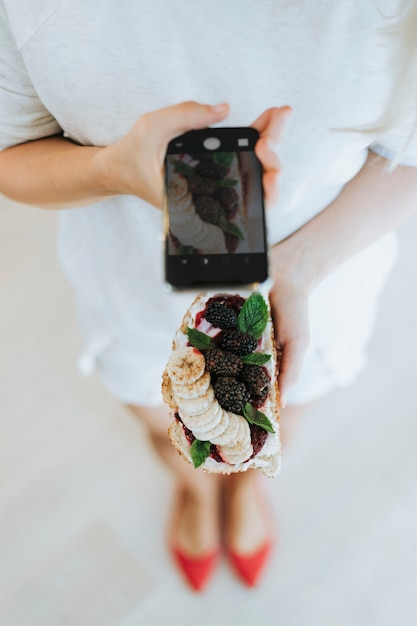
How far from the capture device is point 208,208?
643 millimetres

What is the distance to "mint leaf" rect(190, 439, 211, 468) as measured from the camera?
0.79 metres

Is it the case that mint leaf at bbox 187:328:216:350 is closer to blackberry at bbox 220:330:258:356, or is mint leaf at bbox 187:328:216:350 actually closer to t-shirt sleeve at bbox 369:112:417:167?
blackberry at bbox 220:330:258:356

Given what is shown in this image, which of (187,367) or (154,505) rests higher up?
(187,367)

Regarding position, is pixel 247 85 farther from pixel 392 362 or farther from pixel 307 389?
pixel 392 362

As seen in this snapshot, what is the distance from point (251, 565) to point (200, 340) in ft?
3.16

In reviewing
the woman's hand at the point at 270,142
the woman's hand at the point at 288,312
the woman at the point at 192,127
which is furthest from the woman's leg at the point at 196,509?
the woman's hand at the point at 270,142

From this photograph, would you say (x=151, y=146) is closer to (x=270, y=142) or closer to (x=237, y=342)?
(x=270, y=142)

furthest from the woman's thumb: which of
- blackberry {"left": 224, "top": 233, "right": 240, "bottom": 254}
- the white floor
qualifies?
A: the white floor

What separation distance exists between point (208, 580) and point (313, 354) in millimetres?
717

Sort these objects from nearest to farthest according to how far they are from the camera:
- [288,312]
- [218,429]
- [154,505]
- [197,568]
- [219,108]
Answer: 1. [219,108]
2. [218,429]
3. [288,312]
4. [197,568]
5. [154,505]

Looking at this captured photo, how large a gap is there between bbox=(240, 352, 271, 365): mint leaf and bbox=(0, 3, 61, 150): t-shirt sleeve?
40cm

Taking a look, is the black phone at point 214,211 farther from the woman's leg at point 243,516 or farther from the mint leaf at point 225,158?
the woman's leg at point 243,516

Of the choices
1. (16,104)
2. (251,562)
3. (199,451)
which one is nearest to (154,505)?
(251,562)

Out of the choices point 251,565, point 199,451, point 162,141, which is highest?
point 162,141
